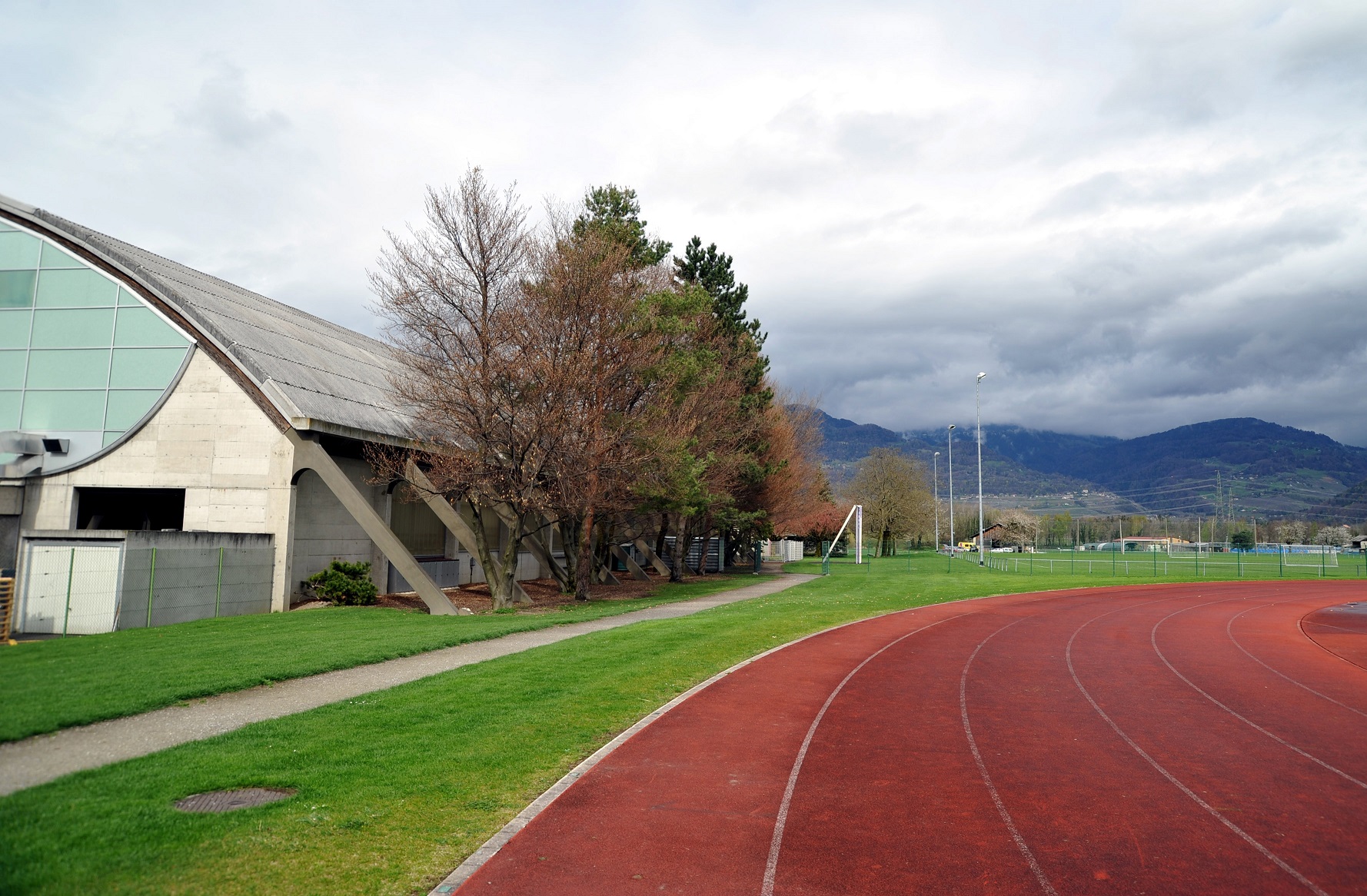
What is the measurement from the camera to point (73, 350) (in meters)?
25.1

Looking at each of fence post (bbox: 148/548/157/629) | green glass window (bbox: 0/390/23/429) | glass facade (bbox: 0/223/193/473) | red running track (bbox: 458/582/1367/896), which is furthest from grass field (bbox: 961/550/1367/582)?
green glass window (bbox: 0/390/23/429)

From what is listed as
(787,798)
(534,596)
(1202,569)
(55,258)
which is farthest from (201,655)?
(1202,569)

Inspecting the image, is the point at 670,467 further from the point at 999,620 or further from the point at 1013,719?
the point at 1013,719

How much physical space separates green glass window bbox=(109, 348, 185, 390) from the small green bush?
702cm

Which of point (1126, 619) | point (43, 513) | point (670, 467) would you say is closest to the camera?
point (43, 513)

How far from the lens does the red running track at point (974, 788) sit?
6.72 metres

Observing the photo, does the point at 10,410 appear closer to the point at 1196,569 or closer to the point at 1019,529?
the point at 1196,569

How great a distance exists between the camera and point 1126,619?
2644 cm

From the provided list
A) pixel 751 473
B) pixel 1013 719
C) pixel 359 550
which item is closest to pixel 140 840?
pixel 1013 719

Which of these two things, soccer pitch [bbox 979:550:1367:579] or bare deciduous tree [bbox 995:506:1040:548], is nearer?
soccer pitch [bbox 979:550:1367:579]

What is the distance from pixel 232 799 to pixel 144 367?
2126cm

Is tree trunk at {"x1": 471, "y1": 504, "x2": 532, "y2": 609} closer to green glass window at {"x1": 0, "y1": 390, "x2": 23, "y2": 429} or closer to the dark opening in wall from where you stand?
the dark opening in wall

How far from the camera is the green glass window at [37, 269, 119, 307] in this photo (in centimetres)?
2503

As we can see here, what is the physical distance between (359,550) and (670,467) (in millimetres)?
10317
